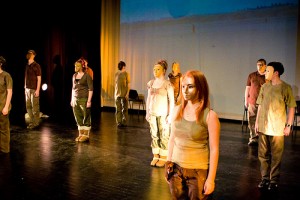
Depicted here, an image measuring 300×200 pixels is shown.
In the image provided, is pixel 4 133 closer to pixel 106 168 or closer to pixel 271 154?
pixel 106 168

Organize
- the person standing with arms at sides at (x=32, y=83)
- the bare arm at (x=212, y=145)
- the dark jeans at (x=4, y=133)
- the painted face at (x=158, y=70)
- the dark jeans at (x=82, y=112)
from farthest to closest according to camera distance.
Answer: the person standing with arms at sides at (x=32, y=83) → the dark jeans at (x=82, y=112) → the dark jeans at (x=4, y=133) → the painted face at (x=158, y=70) → the bare arm at (x=212, y=145)

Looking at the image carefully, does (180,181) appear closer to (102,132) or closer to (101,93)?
(102,132)

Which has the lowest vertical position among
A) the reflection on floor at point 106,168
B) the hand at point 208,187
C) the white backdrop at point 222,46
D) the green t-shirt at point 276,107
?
the reflection on floor at point 106,168

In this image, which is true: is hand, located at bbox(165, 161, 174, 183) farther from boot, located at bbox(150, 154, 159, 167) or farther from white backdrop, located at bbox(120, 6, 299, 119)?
white backdrop, located at bbox(120, 6, 299, 119)

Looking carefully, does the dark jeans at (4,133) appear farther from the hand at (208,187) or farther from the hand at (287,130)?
the hand at (208,187)

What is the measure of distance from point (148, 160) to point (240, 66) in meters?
4.61

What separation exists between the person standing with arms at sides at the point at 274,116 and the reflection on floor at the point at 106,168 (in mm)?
413

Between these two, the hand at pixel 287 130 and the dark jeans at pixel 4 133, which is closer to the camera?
the hand at pixel 287 130

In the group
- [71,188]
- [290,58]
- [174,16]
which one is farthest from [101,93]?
[71,188]

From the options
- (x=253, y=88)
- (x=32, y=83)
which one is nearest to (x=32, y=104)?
(x=32, y=83)

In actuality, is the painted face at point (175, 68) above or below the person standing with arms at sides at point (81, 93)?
above

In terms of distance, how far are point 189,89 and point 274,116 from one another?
2030 millimetres

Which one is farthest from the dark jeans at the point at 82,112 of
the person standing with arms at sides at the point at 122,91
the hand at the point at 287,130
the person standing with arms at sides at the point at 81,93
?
the hand at the point at 287,130

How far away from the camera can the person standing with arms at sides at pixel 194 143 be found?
2.33 m
